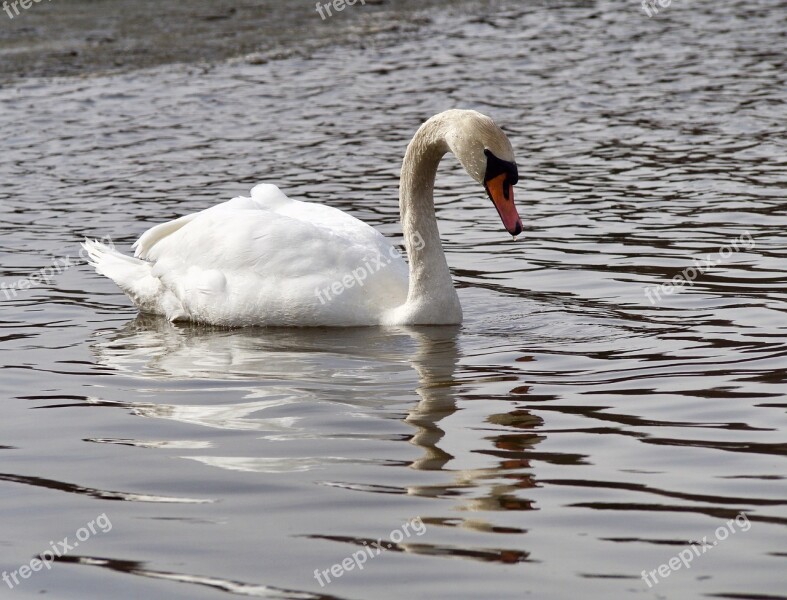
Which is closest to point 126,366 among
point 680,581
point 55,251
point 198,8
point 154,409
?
point 154,409

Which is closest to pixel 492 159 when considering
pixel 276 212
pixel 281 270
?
pixel 281 270

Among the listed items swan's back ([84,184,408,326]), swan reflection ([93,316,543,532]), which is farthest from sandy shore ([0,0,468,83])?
swan reflection ([93,316,543,532])

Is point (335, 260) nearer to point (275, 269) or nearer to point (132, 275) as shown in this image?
Result: point (275, 269)

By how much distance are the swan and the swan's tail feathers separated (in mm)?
185

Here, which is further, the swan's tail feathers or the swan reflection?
the swan's tail feathers

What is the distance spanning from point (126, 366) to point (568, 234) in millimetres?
4001

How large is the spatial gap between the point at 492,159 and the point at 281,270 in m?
1.43

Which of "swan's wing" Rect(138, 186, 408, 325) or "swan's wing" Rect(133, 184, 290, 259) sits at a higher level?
"swan's wing" Rect(133, 184, 290, 259)

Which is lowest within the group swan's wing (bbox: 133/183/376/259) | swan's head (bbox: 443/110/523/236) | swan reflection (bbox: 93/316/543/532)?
swan reflection (bbox: 93/316/543/532)

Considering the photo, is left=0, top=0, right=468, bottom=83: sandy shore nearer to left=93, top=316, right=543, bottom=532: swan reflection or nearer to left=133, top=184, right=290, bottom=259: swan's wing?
left=133, top=184, right=290, bottom=259: swan's wing

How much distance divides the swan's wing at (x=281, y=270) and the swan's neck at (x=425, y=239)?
0.23 m

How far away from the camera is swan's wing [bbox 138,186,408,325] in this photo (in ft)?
27.6

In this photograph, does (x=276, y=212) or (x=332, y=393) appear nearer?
(x=332, y=393)

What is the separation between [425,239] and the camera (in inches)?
338
